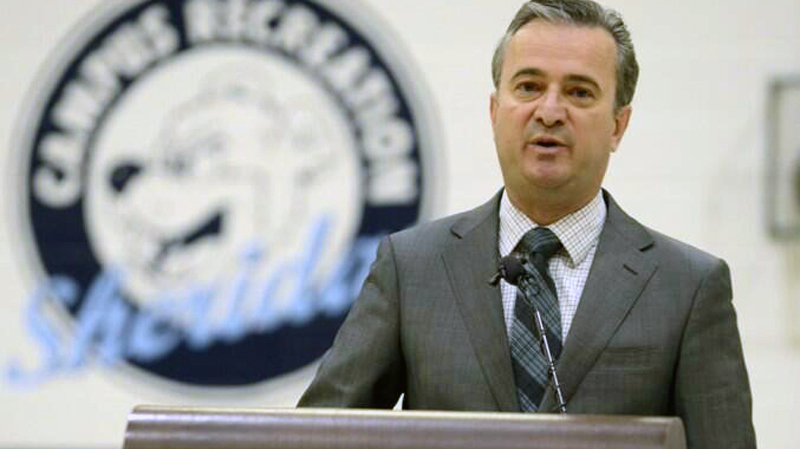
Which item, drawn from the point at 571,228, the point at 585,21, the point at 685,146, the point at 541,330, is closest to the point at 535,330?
the point at 541,330

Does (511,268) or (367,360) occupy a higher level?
(511,268)

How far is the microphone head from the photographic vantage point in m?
1.95

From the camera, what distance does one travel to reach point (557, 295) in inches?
81.4

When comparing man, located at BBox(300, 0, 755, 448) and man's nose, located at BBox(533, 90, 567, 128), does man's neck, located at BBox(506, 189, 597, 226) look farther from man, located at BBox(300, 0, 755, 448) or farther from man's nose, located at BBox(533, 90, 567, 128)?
man's nose, located at BBox(533, 90, 567, 128)

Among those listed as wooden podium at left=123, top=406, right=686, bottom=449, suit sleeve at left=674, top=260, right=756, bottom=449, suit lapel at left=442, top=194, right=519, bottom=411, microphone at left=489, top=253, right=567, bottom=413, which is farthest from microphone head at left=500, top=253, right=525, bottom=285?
wooden podium at left=123, top=406, right=686, bottom=449

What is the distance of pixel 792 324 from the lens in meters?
4.52

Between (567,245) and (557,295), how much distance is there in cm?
8

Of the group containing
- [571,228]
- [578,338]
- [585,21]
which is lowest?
[578,338]

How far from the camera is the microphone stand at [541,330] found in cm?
195

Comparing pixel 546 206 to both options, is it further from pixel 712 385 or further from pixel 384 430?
pixel 384 430

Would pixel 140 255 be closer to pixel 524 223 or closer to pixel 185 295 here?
pixel 185 295

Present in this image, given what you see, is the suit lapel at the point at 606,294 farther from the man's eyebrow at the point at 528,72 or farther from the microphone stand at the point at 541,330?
the man's eyebrow at the point at 528,72

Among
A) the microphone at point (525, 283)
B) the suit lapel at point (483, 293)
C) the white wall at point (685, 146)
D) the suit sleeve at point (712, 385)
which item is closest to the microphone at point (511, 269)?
the microphone at point (525, 283)

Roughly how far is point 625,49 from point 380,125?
2.64 metres
